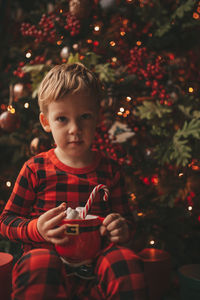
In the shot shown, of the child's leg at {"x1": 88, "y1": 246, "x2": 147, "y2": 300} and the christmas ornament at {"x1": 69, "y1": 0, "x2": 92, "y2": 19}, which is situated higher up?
the christmas ornament at {"x1": 69, "y1": 0, "x2": 92, "y2": 19}

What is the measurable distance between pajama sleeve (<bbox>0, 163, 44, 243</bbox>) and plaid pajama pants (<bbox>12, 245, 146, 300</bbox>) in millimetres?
91

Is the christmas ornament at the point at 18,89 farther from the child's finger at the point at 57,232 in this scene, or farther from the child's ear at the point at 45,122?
the child's finger at the point at 57,232

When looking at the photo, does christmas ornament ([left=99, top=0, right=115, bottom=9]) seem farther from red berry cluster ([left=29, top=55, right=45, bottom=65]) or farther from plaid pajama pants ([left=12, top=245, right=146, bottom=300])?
plaid pajama pants ([left=12, top=245, right=146, bottom=300])

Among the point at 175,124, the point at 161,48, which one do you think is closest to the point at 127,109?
the point at 175,124

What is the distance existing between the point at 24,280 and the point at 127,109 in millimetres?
843

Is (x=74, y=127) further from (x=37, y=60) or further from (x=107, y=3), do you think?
(x=107, y=3)

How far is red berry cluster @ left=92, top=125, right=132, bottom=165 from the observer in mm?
1282

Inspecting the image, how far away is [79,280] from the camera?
78cm

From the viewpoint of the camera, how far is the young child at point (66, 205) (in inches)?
27.1

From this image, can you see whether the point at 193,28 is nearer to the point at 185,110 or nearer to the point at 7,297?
the point at 185,110

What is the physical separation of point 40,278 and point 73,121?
388 millimetres

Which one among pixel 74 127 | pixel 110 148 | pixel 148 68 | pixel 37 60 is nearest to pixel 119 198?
pixel 74 127

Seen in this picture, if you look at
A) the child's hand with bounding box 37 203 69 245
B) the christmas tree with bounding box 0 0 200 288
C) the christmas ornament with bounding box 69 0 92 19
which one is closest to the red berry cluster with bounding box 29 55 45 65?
the christmas tree with bounding box 0 0 200 288

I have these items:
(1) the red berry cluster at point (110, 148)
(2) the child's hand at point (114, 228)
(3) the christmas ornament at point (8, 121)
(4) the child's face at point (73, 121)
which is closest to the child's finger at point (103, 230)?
(2) the child's hand at point (114, 228)
